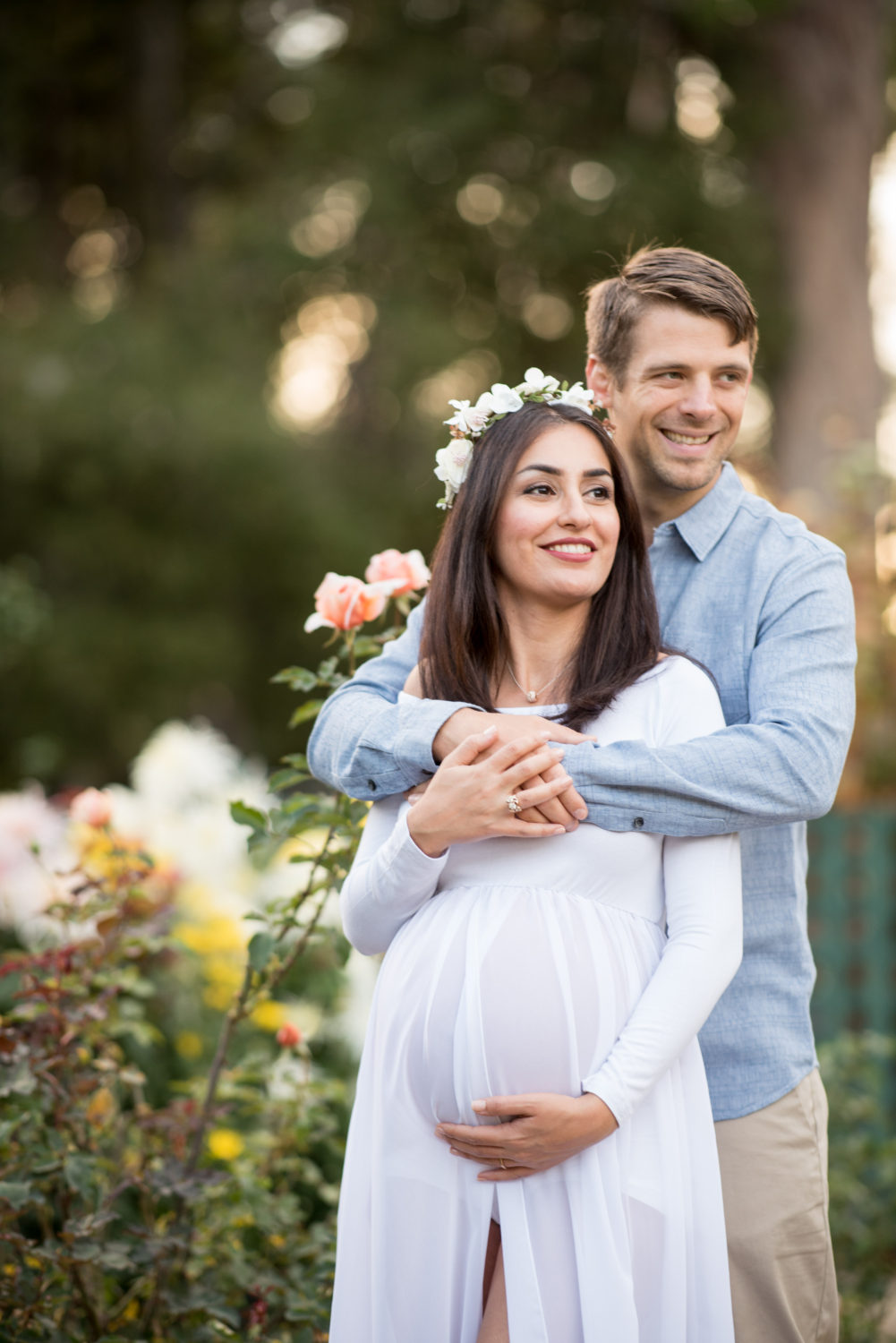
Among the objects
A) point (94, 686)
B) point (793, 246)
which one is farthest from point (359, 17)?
point (94, 686)

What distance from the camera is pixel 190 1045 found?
3.97m

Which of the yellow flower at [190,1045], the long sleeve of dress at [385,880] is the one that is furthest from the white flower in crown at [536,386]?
the yellow flower at [190,1045]

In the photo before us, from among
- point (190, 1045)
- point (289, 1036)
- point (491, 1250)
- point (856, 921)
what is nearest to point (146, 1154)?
point (289, 1036)

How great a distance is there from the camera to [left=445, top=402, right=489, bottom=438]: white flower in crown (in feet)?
7.47

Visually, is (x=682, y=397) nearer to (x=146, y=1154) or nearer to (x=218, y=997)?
(x=146, y=1154)

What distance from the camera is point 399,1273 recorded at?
199 centimetres

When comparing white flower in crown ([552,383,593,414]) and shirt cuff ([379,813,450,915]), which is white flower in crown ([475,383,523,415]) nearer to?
white flower in crown ([552,383,593,414])

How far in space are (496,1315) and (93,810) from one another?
1.78 m

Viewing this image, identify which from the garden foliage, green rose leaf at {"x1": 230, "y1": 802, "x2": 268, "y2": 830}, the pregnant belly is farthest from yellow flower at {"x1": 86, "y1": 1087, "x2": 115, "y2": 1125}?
the pregnant belly

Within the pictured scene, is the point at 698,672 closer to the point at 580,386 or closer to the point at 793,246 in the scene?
the point at 580,386

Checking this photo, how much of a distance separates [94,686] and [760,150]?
24.4 feet

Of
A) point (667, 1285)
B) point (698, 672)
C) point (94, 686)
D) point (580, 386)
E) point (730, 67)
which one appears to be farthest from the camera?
point (94, 686)

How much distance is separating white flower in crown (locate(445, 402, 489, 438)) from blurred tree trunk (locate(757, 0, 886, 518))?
27.0 ft

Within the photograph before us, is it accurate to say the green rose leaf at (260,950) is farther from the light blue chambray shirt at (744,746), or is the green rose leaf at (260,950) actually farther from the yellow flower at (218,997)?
the yellow flower at (218,997)
